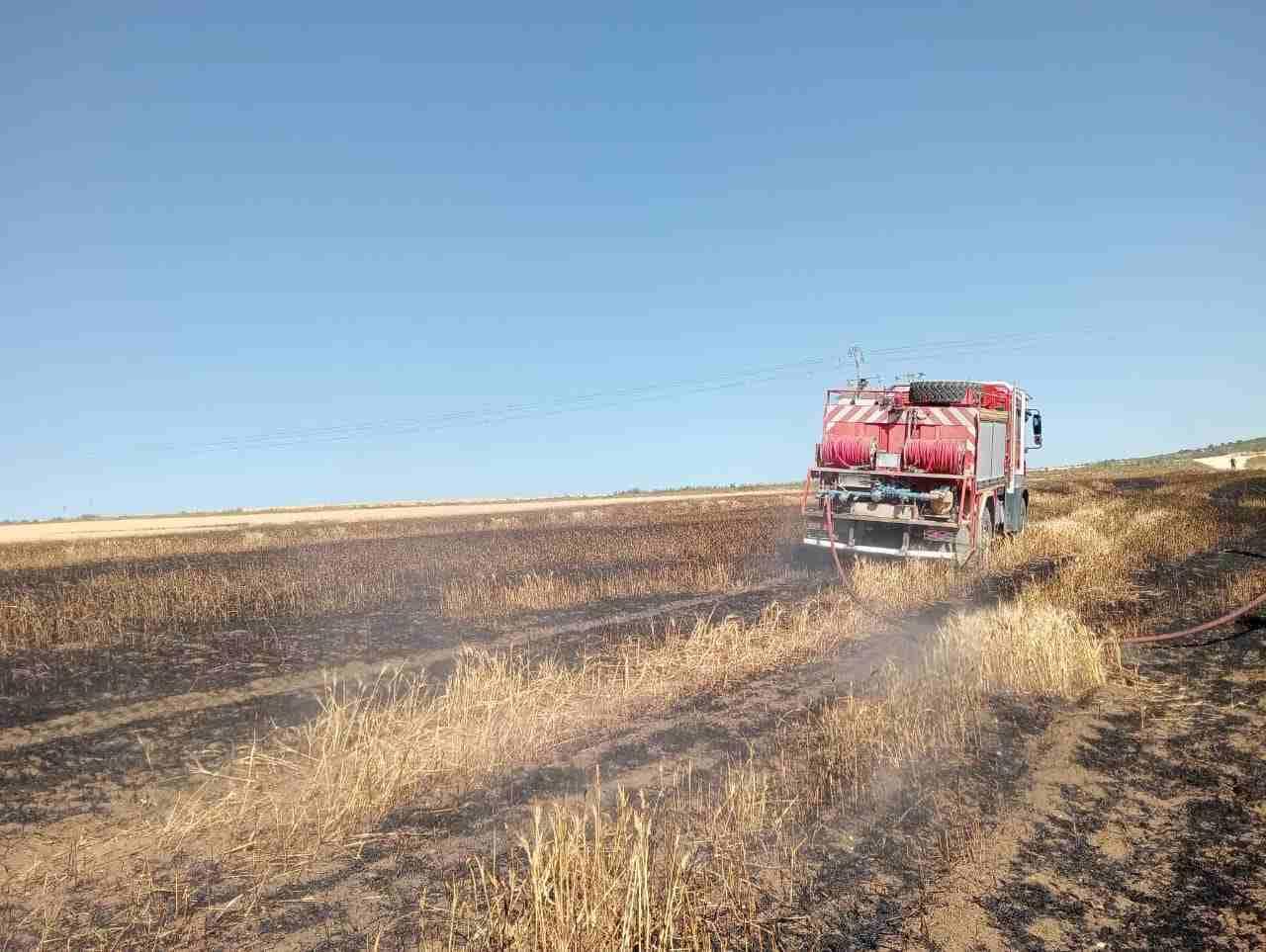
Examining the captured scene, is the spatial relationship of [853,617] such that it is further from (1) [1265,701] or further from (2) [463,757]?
(2) [463,757]

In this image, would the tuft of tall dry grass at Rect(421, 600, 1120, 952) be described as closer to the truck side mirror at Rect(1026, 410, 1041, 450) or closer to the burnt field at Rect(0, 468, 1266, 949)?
the burnt field at Rect(0, 468, 1266, 949)

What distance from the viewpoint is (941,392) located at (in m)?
16.9

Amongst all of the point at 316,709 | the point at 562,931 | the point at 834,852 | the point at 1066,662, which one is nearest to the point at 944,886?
the point at 834,852

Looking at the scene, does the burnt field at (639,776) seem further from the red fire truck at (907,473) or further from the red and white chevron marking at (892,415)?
the red and white chevron marking at (892,415)

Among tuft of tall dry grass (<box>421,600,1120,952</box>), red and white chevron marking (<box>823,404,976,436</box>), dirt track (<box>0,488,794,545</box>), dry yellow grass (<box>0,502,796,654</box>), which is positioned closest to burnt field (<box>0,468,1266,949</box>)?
tuft of tall dry grass (<box>421,600,1120,952</box>)

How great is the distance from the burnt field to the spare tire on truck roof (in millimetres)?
4150

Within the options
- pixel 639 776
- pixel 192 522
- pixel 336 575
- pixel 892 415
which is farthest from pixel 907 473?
pixel 192 522

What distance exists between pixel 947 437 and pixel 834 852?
12.7 meters

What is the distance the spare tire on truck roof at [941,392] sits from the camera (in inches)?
663

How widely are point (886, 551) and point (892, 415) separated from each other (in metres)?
2.68

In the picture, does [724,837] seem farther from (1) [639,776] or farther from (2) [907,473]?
(2) [907,473]

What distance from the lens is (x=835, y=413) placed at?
58.8 feet

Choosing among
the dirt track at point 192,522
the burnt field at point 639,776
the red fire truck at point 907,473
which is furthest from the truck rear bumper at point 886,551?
the dirt track at point 192,522

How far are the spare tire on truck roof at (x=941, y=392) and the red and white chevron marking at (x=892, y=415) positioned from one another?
0.50ft
